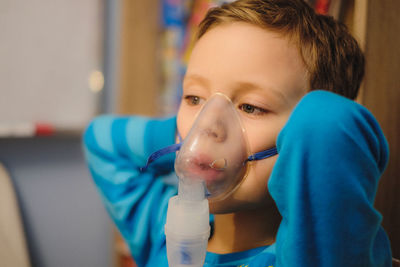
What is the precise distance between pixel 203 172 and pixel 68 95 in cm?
94

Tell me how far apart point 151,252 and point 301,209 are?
1.29 feet

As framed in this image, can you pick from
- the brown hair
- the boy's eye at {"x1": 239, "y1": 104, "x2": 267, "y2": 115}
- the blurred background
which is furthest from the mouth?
the blurred background

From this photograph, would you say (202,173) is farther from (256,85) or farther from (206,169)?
(256,85)

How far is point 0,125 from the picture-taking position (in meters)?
1.07

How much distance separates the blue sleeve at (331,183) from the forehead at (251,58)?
0.12 metres

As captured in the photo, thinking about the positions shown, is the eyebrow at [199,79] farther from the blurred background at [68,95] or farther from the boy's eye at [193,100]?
the blurred background at [68,95]

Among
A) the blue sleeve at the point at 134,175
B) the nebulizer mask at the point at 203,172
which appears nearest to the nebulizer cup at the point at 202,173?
the nebulizer mask at the point at 203,172

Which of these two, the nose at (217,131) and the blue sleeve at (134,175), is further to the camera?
the blue sleeve at (134,175)

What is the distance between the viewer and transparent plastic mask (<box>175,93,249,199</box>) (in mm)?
452

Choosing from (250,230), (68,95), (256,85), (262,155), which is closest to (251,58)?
(256,85)

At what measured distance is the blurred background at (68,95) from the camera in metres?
1.10

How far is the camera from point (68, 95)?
122cm

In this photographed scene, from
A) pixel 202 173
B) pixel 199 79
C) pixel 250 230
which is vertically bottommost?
pixel 250 230

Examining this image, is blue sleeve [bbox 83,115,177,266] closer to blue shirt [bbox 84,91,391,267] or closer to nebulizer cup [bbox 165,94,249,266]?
nebulizer cup [bbox 165,94,249,266]
